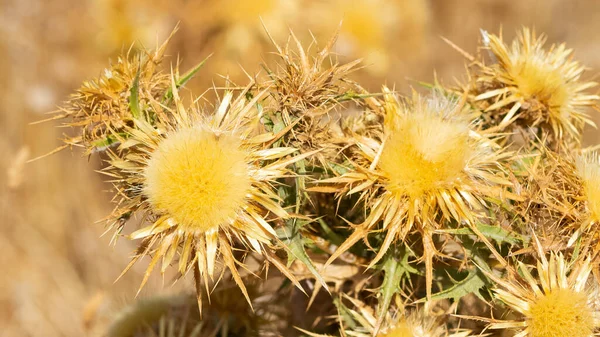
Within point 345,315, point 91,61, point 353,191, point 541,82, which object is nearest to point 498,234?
point 353,191

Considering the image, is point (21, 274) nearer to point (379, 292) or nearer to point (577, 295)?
point (379, 292)

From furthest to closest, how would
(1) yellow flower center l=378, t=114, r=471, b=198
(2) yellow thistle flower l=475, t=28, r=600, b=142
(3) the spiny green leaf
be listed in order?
(2) yellow thistle flower l=475, t=28, r=600, b=142
(3) the spiny green leaf
(1) yellow flower center l=378, t=114, r=471, b=198

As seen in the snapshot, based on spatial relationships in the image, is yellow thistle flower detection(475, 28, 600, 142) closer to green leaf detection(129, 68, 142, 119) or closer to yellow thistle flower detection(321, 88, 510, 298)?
yellow thistle flower detection(321, 88, 510, 298)

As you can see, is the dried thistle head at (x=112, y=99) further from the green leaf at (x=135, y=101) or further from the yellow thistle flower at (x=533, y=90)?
the yellow thistle flower at (x=533, y=90)

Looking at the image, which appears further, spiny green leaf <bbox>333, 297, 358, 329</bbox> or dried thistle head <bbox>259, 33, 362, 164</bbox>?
spiny green leaf <bbox>333, 297, 358, 329</bbox>

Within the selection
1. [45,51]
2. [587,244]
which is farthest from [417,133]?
[45,51]

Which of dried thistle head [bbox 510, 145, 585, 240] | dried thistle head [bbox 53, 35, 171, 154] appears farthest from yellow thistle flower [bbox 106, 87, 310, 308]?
dried thistle head [bbox 510, 145, 585, 240]

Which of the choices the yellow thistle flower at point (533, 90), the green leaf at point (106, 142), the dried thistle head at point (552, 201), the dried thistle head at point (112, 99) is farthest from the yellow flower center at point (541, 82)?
the green leaf at point (106, 142)
